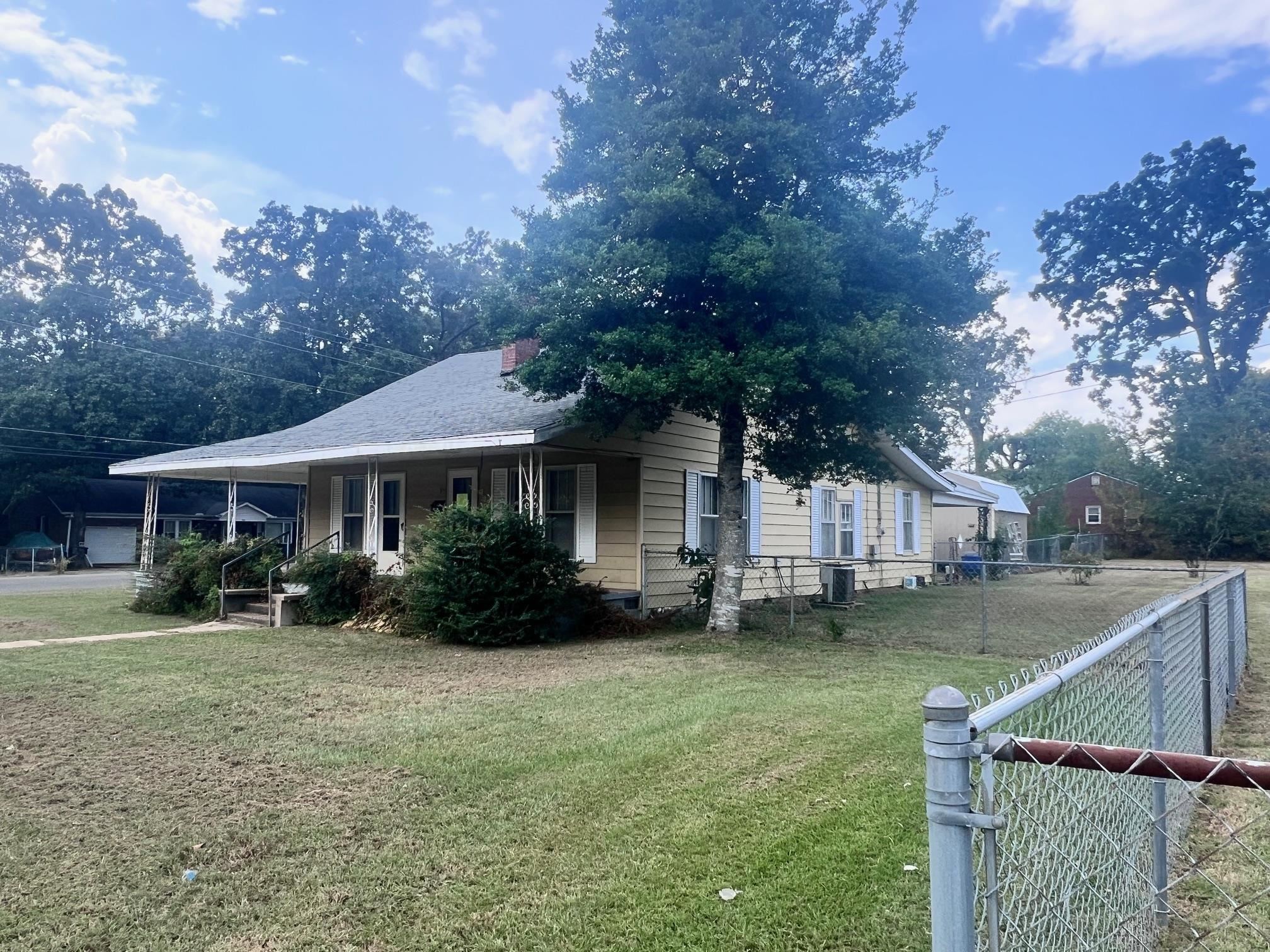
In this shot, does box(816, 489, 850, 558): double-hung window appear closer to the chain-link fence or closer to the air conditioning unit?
the air conditioning unit

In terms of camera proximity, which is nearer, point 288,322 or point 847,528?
point 847,528

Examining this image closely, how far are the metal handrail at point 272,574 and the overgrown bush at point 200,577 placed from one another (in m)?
0.20

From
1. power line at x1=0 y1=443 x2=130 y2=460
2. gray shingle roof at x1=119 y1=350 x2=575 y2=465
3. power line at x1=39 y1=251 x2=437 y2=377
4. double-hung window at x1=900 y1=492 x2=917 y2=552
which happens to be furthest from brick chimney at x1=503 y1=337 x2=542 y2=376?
power line at x1=0 y1=443 x2=130 y2=460

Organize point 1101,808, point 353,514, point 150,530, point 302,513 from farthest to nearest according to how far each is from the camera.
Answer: point 302,513 < point 150,530 < point 353,514 < point 1101,808

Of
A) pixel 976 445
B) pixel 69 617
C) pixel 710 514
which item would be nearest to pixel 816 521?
pixel 710 514

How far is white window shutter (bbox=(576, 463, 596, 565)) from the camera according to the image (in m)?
13.3

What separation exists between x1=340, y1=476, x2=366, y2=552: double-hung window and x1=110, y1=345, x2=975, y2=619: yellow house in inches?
1.1

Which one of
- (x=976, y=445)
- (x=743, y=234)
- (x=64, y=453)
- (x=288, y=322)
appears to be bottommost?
(x=64, y=453)

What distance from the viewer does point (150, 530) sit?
16812 millimetres

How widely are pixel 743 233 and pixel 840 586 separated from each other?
8.24 metres

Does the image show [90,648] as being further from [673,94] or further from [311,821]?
[673,94]

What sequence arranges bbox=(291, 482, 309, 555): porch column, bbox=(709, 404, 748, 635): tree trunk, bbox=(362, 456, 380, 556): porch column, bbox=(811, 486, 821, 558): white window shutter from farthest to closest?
bbox=(811, 486, 821, 558): white window shutter, bbox=(291, 482, 309, 555): porch column, bbox=(362, 456, 380, 556): porch column, bbox=(709, 404, 748, 635): tree trunk

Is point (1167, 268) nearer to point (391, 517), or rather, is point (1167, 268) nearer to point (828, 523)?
point (828, 523)

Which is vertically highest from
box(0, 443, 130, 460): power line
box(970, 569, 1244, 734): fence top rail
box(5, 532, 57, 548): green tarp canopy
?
box(0, 443, 130, 460): power line
